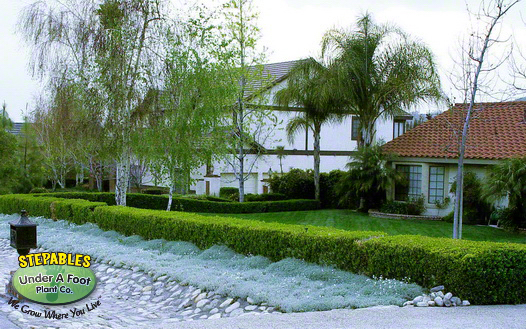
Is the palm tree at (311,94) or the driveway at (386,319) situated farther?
the palm tree at (311,94)

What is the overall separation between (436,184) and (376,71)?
5.82 meters

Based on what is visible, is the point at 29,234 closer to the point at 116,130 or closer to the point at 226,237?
the point at 226,237

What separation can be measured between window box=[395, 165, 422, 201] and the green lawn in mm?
1767

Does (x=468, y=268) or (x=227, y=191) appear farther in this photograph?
(x=227, y=191)

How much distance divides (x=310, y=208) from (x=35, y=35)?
14.7 m

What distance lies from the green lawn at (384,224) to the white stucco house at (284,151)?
6.33 metres

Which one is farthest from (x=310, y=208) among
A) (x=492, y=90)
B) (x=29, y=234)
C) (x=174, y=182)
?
(x=29, y=234)

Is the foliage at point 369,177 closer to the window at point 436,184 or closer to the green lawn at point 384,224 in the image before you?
the green lawn at point 384,224

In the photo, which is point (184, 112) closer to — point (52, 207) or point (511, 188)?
point (52, 207)

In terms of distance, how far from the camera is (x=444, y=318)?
6809 mm

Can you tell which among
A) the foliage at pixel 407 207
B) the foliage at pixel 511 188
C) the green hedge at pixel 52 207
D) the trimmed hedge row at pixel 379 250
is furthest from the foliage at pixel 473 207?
the green hedge at pixel 52 207

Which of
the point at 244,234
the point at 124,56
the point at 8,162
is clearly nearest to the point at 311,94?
the point at 124,56

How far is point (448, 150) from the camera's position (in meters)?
20.1

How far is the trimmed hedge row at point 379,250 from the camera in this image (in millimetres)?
7758
